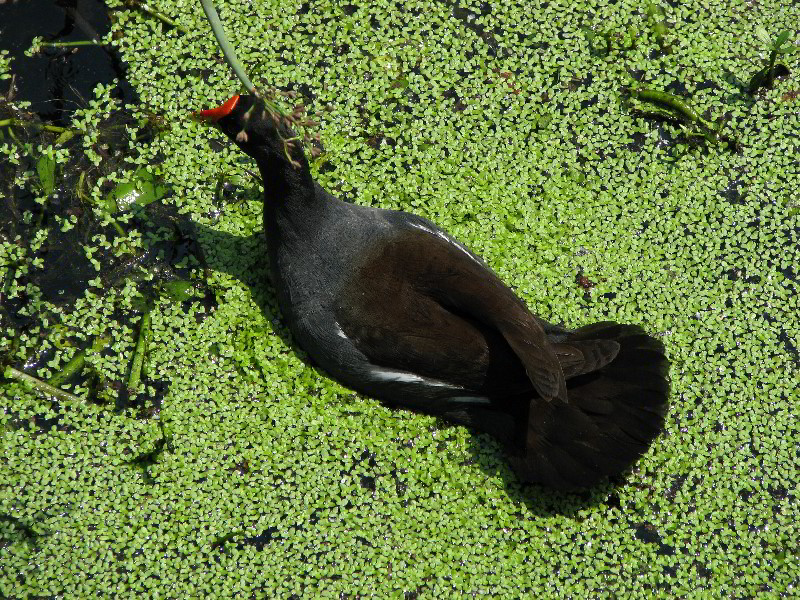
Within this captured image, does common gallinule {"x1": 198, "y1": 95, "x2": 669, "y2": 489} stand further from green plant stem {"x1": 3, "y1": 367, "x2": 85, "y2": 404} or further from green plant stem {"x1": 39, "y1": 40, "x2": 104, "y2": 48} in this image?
green plant stem {"x1": 39, "y1": 40, "x2": 104, "y2": 48}

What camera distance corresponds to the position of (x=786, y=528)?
366cm

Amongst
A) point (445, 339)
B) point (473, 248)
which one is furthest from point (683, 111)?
point (445, 339)

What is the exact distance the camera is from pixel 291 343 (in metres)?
3.91

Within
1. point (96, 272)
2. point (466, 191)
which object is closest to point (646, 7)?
point (466, 191)

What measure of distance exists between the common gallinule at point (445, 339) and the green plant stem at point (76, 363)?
843 millimetres

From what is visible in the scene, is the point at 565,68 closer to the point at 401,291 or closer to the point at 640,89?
the point at 640,89

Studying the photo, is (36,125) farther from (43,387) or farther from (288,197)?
(288,197)

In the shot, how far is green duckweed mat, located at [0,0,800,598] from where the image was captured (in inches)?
141

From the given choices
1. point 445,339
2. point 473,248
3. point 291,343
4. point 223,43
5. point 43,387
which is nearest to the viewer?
point 223,43

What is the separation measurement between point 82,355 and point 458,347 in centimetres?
166

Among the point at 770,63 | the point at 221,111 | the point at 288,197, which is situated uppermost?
the point at 770,63

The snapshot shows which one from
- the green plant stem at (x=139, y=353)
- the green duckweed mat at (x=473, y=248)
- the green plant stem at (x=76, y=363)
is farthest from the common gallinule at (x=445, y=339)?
the green plant stem at (x=76, y=363)

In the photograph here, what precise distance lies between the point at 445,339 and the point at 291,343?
0.82 meters

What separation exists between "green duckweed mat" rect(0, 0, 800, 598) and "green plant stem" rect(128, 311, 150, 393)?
39 mm
